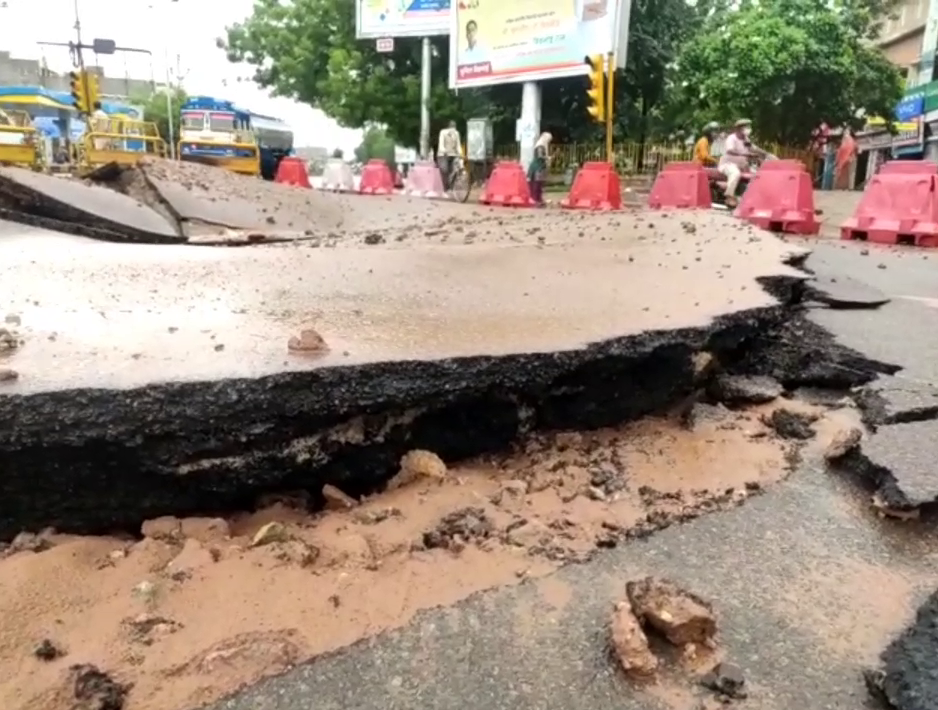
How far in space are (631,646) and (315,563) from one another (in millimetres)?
819

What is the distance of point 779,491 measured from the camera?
2523 mm

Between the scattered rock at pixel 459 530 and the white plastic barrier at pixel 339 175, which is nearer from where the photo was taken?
the scattered rock at pixel 459 530

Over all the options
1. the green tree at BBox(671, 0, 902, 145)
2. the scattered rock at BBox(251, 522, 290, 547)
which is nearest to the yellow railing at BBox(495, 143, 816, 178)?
the green tree at BBox(671, 0, 902, 145)

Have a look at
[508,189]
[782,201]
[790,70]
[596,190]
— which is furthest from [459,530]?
[790,70]

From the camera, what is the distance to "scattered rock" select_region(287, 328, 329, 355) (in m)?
2.51

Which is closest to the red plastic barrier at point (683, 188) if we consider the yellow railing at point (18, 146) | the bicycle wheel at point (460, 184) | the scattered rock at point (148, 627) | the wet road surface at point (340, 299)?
the wet road surface at point (340, 299)

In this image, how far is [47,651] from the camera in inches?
69.9

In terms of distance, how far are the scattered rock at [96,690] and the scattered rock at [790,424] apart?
2.25 m

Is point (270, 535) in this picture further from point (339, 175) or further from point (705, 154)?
point (339, 175)

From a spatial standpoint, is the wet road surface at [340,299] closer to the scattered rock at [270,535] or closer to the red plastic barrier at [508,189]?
the scattered rock at [270,535]

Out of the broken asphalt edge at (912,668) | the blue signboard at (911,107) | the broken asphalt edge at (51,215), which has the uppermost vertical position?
the blue signboard at (911,107)

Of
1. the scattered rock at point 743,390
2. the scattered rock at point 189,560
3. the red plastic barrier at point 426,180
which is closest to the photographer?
the scattered rock at point 189,560

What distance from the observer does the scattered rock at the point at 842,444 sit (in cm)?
261

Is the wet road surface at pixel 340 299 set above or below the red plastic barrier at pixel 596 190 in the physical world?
below
